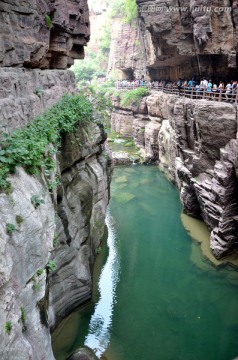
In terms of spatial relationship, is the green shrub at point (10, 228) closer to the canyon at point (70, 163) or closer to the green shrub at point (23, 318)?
the canyon at point (70, 163)

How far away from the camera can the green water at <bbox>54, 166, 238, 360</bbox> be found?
891 cm

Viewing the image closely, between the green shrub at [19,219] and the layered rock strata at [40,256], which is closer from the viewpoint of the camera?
the layered rock strata at [40,256]

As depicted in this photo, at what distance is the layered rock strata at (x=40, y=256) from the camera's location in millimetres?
4344

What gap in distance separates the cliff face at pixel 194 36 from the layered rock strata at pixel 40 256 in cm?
1066

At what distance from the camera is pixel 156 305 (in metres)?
10.7

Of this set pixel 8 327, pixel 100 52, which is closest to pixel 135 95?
pixel 100 52

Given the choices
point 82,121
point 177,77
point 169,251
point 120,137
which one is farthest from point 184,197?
point 120,137

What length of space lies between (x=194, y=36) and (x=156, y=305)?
1468 centimetres

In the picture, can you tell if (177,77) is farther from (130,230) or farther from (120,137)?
(130,230)

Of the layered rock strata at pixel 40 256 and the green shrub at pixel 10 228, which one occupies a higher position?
the green shrub at pixel 10 228

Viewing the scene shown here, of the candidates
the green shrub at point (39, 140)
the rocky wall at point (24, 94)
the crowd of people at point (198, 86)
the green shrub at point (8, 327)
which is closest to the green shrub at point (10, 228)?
the green shrub at point (39, 140)

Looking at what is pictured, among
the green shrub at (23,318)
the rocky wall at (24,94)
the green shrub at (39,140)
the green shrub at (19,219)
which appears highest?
the rocky wall at (24,94)

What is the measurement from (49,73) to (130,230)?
337 inches

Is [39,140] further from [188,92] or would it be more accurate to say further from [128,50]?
[128,50]
